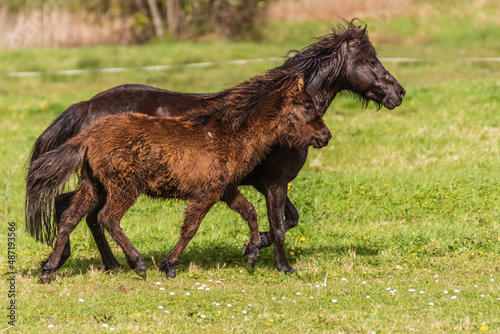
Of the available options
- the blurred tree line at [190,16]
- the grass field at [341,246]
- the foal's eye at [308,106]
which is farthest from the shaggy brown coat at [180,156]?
the blurred tree line at [190,16]

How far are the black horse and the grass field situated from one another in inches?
24.8

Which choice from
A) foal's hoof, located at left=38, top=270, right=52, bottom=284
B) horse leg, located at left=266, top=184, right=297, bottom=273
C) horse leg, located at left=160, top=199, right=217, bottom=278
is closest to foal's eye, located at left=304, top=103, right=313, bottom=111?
horse leg, located at left=266, top=184, right=297, bottom=273

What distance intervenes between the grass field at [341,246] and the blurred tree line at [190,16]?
29.3 ft

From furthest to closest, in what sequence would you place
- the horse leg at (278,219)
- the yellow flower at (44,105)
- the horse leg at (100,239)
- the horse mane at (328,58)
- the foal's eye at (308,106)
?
the yellow flower at (44,105) < the horse mane at (328,58) < the horse leg at (100,239) < the horse leg at (278,219) < the foal's eye at (308,106)

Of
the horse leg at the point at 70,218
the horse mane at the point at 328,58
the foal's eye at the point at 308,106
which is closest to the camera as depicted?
the horse leg at the point at 70,218

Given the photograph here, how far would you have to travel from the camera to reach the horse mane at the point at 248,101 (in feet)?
22.9

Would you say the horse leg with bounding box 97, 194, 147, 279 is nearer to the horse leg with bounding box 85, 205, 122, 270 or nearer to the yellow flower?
the horse leg with bounding box 85, 205, 122, 270

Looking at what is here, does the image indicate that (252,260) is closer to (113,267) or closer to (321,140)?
(321,140)

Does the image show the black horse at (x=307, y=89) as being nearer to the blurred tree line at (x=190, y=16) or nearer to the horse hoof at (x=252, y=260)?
the horse hoof at (x=252, y=260)

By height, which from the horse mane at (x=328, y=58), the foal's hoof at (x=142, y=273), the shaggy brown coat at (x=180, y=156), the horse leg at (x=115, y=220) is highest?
the horse mane at (x=328, y=58)

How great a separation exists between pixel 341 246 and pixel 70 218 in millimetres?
3196

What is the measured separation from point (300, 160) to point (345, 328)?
7.51 ft

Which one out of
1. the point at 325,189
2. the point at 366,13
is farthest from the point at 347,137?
the point at 366,13

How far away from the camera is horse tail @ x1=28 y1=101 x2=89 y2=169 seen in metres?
7.43
